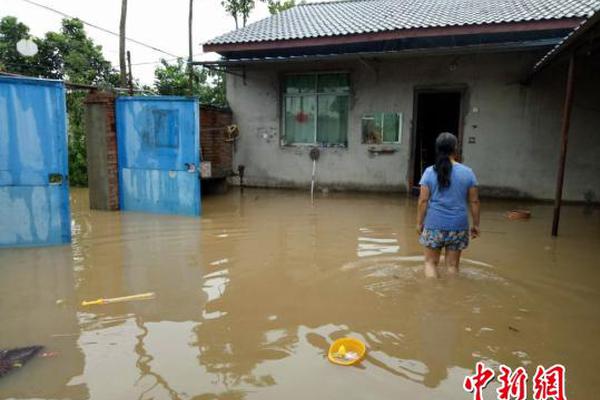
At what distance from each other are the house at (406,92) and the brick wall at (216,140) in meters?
0.35

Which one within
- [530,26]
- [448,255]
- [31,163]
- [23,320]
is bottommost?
[23,320]

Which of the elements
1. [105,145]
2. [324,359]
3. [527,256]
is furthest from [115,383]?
[105,145]

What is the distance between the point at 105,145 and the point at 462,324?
6.77 meters

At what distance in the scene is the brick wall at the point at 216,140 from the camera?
10.7 metres

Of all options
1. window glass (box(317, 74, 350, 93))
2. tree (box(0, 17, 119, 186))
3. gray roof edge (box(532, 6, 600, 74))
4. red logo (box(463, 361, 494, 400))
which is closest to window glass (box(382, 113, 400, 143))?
window glass (box(317, 74, 350, 93))

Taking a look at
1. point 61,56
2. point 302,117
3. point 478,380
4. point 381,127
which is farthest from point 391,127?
point 61,56

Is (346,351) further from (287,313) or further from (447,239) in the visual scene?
(447,239)

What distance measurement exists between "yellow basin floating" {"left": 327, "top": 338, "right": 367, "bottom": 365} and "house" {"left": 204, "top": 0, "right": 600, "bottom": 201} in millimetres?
7020

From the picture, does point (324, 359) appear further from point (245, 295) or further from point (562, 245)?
point (562, 245)

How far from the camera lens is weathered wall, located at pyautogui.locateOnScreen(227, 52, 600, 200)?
9109 mm

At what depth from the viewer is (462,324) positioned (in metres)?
3.48

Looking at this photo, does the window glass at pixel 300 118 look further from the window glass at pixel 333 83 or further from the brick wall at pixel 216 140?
the brick wall at pixel 216 140

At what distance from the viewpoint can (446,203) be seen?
414 cm

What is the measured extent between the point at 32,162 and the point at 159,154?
2.43m
